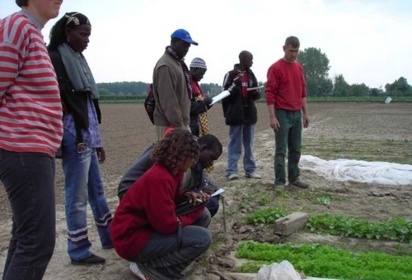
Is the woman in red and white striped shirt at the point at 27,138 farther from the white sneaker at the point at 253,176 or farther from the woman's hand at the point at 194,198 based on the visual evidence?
the white sneaker at the point at 253,176

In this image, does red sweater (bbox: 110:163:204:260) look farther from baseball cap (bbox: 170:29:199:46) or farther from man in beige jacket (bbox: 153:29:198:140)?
baseball cap (bbox: 170:29:199:46)

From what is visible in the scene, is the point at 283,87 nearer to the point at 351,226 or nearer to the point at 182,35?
the point at 182,35

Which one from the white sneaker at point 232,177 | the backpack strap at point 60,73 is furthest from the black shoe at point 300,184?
the backpack strap at point 60,73

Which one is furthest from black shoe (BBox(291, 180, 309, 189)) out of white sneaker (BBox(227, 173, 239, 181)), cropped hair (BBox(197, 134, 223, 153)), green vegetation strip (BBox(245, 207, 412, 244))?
cropped hair (BBox(197, 134, 223, 153))

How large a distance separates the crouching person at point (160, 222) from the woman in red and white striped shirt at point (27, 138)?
3.00ft

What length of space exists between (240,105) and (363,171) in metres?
2.52

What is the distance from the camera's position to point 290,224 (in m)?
4.52

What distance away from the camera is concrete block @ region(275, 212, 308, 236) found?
4465mm

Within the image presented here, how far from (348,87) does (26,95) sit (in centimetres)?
8166

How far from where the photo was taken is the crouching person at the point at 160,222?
3141 mm

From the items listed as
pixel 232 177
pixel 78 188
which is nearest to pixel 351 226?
pixel 78 188

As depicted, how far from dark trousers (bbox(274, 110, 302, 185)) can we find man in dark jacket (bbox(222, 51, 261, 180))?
2.62 ft

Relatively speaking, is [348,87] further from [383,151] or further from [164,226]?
[164,226]

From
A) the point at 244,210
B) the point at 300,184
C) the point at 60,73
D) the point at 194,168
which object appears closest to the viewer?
the point at 60,73
